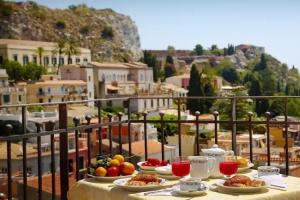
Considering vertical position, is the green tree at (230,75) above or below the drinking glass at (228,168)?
above

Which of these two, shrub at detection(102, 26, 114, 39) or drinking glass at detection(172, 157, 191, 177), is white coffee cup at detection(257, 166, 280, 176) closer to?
drinking glass at detection(172, 157, 191, 177)

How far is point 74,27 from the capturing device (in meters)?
103

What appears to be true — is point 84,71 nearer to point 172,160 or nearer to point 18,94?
point 18,94

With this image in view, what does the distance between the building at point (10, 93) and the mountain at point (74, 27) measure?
39.3 metres

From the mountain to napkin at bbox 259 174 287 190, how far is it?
9118 centimetres

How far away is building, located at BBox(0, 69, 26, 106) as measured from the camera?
1937 inches

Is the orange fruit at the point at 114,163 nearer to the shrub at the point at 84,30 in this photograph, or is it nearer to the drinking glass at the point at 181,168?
the drinking glass at the point at 181,168

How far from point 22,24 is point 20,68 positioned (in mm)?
34860

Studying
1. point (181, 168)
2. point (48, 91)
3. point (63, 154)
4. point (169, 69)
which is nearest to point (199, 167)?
point (181, 168)

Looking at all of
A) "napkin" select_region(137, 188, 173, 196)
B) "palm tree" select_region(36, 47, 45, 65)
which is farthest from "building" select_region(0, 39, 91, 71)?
"napkin" select_region(137, 188, 173, 196)

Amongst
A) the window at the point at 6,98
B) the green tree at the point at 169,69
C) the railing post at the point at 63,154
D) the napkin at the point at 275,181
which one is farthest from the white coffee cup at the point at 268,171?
the green tree at the point at 169,69

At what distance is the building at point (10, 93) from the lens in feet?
161

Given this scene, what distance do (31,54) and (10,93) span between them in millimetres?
24792

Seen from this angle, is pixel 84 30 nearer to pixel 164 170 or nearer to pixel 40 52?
pixel 40 52
